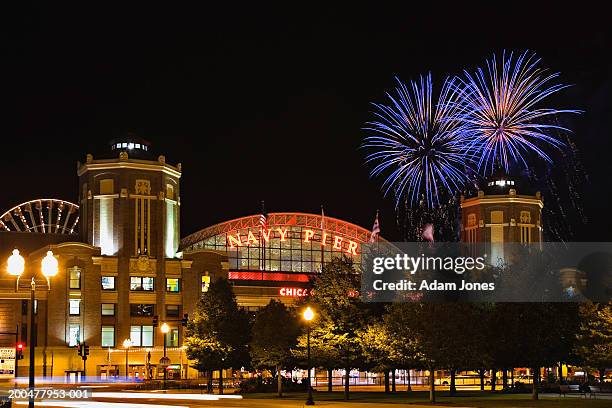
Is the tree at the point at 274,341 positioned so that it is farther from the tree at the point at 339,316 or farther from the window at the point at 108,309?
the window at the point at 108,309

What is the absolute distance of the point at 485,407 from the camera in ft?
193

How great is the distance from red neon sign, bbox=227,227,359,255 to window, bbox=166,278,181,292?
22.4 m

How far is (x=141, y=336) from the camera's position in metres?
127

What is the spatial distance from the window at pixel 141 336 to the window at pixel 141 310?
1.79m

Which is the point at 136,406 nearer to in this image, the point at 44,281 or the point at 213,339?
the point at 213,339

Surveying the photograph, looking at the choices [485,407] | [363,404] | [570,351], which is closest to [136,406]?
[363,404]

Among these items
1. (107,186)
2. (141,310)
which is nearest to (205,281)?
(141,310)

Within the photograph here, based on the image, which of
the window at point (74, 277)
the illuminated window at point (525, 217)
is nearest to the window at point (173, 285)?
the window at point (74, 277)

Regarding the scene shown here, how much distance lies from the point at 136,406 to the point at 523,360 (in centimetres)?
3572

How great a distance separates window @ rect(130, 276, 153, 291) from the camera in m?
128

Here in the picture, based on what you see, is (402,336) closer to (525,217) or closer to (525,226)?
(525,226)

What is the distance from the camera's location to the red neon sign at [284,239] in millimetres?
158250

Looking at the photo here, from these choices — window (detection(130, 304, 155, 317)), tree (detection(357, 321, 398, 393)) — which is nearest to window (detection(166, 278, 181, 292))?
window (detection(130, 304, 155, 317))

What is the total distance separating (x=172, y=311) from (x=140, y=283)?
236 inches
